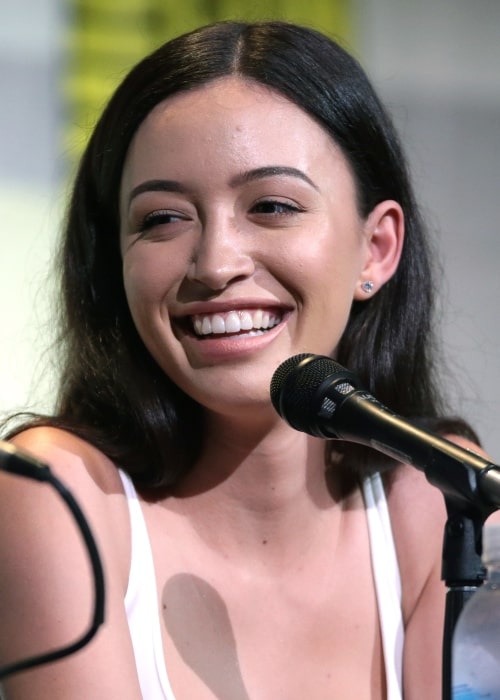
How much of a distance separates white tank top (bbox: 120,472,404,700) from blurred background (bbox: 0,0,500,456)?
596mm

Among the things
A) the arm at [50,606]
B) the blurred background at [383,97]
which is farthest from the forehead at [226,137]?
the blurred background at [383,97]

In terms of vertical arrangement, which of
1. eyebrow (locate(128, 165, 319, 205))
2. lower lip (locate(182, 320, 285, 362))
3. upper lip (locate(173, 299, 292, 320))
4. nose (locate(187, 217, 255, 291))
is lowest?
lower lip (locate(182, 320, 285, 362))

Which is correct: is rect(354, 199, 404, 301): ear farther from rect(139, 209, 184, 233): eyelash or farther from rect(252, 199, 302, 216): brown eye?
rect(139, 209, 184, 233): eyelash

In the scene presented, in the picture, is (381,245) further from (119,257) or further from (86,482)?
(86,482)

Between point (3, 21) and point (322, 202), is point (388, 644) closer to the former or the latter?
point (322, 202)

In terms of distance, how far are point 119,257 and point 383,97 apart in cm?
145

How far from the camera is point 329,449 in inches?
71.7

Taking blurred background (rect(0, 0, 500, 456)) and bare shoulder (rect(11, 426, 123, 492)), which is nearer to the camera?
bare shoulder (rect(11, 426, 123, 492))

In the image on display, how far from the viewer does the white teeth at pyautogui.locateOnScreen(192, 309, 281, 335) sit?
152cm

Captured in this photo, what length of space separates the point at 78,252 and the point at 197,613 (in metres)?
0.55

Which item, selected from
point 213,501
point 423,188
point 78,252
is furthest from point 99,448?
point 423,188

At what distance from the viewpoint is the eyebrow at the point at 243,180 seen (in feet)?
5.03

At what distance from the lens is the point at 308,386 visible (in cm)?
109

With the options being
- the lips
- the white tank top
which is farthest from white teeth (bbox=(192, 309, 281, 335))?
the white tank top
